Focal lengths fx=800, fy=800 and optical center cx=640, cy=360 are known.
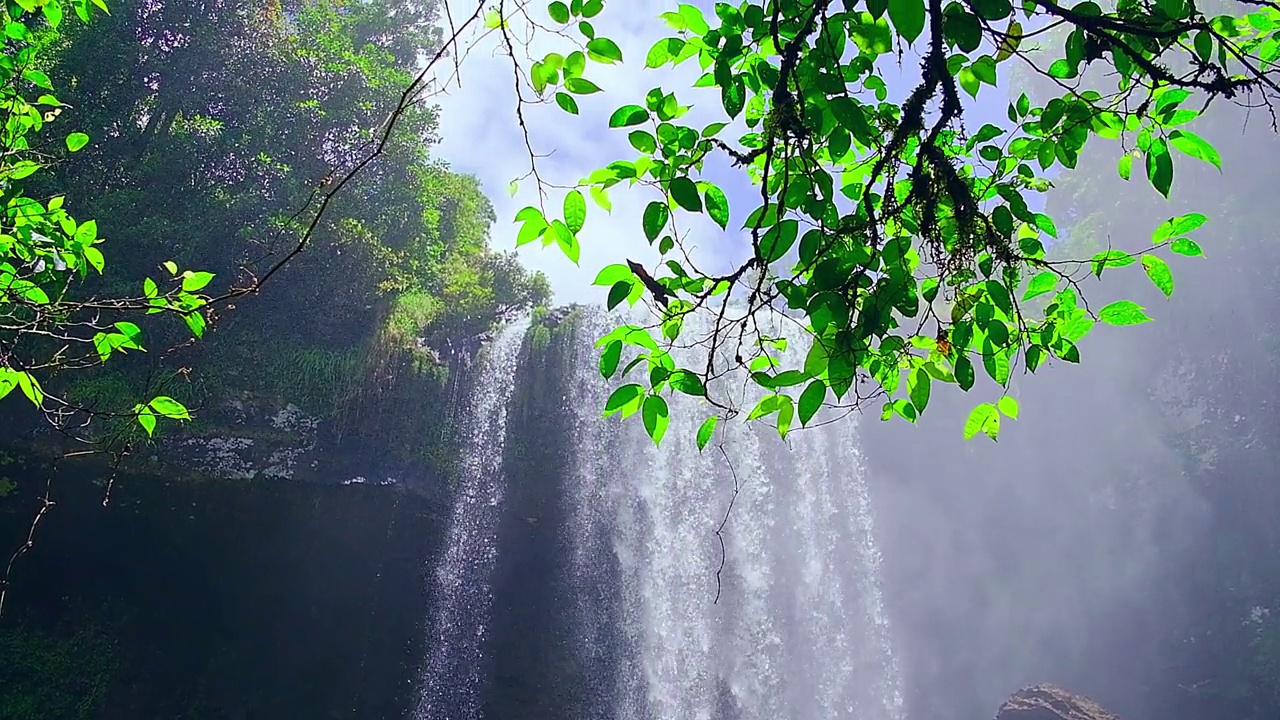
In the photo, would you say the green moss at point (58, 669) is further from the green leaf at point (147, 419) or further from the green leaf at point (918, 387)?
the green leaf at point (918, 387)

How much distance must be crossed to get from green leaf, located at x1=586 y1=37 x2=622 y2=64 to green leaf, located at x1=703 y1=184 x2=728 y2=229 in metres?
0.28

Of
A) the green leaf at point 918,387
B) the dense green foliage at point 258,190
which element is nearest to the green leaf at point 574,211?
the green leaf at point 918,387

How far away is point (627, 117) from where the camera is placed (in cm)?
132

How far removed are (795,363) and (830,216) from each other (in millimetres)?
13647

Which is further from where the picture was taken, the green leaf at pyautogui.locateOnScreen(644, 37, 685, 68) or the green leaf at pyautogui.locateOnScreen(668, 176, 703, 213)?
the green leaf at pyautogui.locateOnScreen(644, 37, 685, 68)

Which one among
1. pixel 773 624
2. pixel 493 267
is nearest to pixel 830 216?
pixel 493 267

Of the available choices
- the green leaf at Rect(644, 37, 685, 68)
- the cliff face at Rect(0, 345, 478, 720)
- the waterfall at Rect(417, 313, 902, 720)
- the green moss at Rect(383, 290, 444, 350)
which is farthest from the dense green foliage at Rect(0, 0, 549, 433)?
the green leaf at Rect(644, 37, 685, 68)

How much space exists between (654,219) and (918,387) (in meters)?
0.57

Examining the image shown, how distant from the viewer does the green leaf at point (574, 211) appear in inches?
51.0

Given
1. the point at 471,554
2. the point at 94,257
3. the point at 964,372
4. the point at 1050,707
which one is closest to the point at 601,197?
the point at 964,372

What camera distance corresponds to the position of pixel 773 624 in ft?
48.9

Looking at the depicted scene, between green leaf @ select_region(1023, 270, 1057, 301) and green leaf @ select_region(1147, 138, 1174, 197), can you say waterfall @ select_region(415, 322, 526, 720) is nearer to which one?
green leaf @ select_region(1023, 270, 1057, 301)

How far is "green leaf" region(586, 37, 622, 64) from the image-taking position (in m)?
1.38

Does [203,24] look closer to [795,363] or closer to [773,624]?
[795,363]
